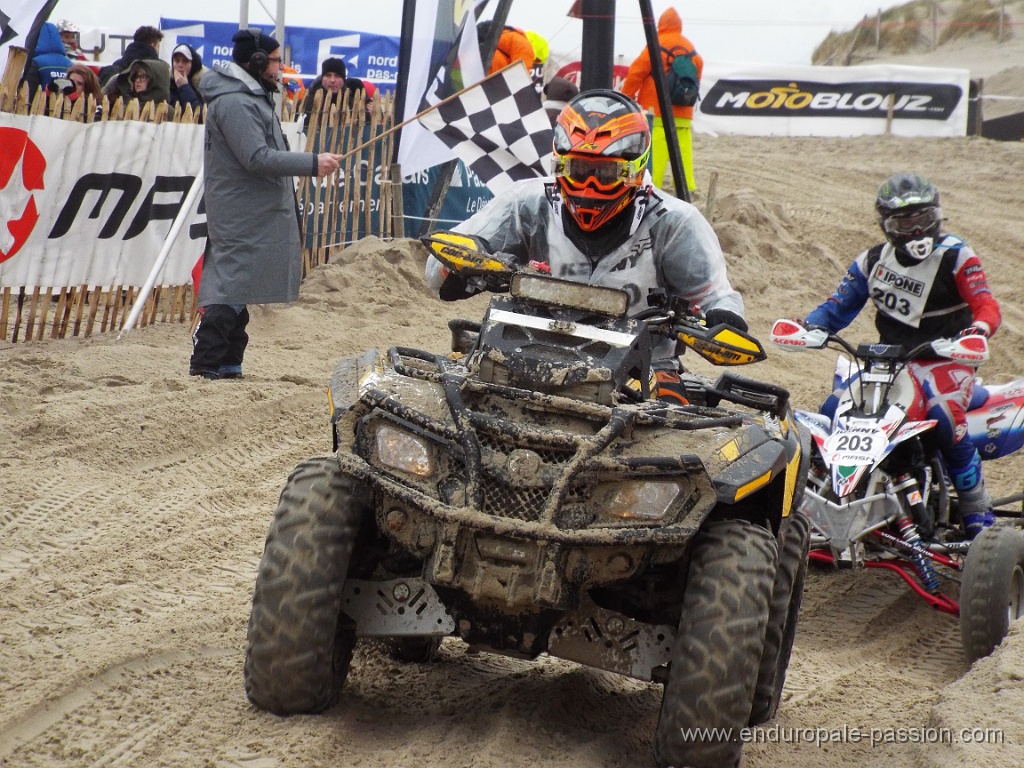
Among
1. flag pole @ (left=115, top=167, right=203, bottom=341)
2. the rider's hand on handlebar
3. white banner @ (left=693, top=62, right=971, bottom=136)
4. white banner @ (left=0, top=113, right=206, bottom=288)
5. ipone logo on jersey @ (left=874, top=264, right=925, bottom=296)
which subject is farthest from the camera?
white banner @ (left=693, top=62, right=971, bottom=136)

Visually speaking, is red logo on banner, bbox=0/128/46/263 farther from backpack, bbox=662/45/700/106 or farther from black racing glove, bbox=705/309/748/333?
backpack, bbox=662/45/700/106

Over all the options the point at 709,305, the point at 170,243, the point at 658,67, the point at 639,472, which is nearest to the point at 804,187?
the point at 658,67

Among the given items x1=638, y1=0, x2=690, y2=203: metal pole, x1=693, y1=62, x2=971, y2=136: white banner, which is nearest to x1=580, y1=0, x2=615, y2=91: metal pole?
x1=638, y1=0, x2=690, y2=203: metal pole

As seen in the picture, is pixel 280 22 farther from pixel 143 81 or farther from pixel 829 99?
pixel 829 99

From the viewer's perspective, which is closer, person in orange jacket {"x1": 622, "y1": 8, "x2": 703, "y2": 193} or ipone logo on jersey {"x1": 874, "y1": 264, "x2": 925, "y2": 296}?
ipone logo on jersey {"x1": 874, "y1": 264, "x2": 925, "y2": 296}

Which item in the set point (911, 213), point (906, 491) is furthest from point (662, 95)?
point (906, 491)

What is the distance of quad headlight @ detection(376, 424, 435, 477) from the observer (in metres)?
3.35

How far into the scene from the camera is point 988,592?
17.1 feet

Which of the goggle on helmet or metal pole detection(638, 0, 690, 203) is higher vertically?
metal pole detection(638, 0, 690, 203)

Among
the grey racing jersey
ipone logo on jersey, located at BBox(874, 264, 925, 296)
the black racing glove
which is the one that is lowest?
ipone logo on jersey, located at BBox(874, 264, 925, 296)

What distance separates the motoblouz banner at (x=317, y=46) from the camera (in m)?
19.9

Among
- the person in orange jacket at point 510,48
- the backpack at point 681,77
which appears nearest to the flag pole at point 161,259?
the person in orange jacket at point 510,48

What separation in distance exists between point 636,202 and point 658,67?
5899 mm

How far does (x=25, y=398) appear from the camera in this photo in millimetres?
7121
